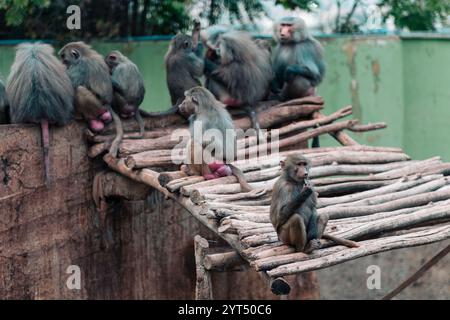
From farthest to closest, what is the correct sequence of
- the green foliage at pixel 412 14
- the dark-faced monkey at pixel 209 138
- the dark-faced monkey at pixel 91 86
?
the green foliage at pixel 412 14 < the dark-faced monkey at pixel 91 86 < the dark-faced monkey at pixel 209 138

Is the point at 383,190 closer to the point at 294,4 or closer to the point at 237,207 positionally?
the point at 237,207

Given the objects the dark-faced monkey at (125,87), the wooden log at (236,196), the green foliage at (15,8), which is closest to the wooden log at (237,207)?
the wooden log at (236,196)

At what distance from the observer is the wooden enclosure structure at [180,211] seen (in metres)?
6.57

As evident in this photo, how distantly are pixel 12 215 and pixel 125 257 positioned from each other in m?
1.36

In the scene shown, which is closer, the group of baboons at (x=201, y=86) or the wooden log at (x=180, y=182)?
the group of baboons at (x=201, y=86)

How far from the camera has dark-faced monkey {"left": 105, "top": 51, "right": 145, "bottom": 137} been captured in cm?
863

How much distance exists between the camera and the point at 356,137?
10.8 meters

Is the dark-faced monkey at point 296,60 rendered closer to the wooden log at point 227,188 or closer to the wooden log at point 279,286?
the wooden log at point 227,188

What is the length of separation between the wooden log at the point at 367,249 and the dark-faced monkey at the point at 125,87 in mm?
3013

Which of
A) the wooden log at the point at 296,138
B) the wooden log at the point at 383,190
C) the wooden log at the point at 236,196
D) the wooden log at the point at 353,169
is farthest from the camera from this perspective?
the wooden log at the point at 296,138

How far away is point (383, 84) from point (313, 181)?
3.53m

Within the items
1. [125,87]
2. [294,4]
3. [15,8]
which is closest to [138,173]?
[125,87]

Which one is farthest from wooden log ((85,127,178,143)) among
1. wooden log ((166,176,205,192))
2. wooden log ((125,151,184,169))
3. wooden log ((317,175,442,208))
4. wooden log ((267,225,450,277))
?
wooden log ((267,225,450,277))

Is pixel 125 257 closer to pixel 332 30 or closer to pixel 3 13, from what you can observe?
pixel 3 13
